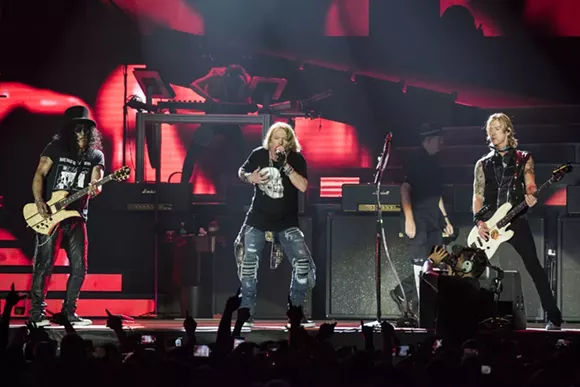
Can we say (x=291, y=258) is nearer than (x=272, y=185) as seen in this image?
No

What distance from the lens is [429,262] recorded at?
907cm

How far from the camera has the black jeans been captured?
30.7 ft

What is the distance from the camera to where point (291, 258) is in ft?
29.5

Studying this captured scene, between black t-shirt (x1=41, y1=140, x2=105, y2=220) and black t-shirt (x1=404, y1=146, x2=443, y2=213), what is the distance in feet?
10.2

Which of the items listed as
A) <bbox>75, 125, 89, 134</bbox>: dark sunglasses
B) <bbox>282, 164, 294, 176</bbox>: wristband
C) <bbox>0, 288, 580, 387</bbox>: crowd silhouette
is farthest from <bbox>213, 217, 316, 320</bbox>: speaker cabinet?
<bbox>0, 288, 580, 387</bbox>: crowd silhouette

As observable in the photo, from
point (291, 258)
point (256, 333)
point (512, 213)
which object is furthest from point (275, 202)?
point (512, 213)

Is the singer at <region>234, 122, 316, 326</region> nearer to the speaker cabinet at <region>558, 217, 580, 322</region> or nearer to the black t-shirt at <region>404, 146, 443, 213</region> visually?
the black t-shirt at <region>404, 146, 443, 213</region>

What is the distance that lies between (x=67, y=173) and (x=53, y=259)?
2.62ft

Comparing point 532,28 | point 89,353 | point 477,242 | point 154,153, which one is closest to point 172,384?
point 89,353

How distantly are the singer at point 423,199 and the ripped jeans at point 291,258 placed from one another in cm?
146

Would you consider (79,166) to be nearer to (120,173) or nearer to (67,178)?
(67,178)

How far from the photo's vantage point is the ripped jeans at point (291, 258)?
349 inches

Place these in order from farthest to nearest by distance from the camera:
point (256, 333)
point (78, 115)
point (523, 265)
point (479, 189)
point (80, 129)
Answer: point (523, 265), point (78, 115), point (80, 129), point (479, 189), point (256, 333)

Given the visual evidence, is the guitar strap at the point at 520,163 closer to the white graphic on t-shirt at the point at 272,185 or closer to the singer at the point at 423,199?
the singer at the point at 423,199
